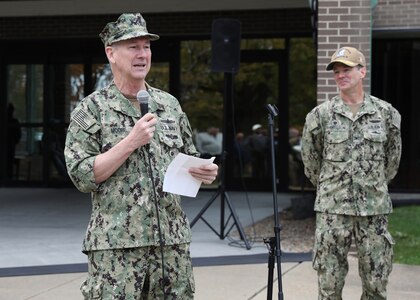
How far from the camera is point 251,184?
44.7 ft

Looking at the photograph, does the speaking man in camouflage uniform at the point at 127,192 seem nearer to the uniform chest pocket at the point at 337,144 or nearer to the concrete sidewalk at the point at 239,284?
the uniform chest pocket at the point at 337,144

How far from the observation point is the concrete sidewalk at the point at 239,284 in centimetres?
591

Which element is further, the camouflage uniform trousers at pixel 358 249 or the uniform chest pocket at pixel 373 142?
the uniform chest pocket at pixel 373 142

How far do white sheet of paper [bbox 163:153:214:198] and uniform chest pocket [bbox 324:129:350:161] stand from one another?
5.31 ft

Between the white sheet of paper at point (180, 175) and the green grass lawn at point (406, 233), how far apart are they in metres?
4.74

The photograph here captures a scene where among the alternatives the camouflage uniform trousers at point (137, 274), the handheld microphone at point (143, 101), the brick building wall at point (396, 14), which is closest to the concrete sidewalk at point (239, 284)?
the camouflage uniform trousers at point (137, 274)

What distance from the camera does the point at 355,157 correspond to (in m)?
4.41

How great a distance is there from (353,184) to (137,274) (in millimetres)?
1883

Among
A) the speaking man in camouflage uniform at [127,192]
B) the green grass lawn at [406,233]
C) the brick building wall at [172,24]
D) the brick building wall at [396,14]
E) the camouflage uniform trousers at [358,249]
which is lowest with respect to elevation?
the green grass lawn at [406,233]

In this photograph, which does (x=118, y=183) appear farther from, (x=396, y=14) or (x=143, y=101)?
(x=396, y=14)

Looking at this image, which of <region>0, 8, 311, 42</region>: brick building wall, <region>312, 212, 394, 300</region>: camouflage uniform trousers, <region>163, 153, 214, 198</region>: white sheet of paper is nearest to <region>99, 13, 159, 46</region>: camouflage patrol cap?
<region>163, 153, 214, 198</region>: white sheet of paper

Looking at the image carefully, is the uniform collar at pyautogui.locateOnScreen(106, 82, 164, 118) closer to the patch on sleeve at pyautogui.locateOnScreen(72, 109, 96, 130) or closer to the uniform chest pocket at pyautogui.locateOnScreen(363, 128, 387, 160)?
the patch on sleeve at pyautogui.locateOnScreen(72, 109, 96, 130)

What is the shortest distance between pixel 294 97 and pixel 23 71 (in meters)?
5.56

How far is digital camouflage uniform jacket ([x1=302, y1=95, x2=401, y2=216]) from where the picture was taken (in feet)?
14.3
